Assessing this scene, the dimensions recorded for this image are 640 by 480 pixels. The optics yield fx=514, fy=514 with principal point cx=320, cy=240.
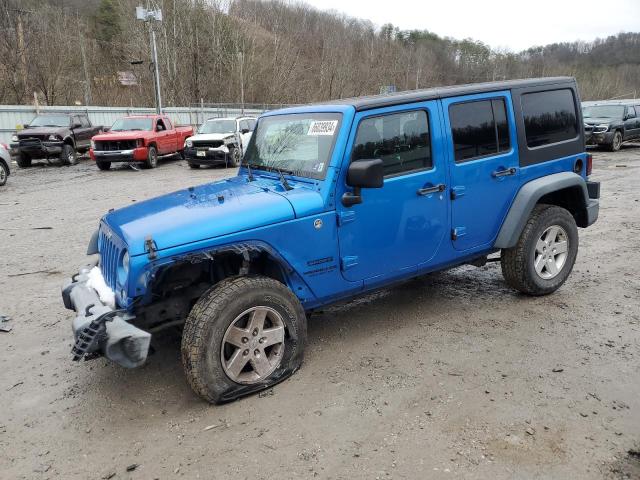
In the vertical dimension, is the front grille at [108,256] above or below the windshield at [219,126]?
below

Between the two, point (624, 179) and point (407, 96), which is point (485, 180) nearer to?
point (407, 96)

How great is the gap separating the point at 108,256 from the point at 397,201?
217 cm

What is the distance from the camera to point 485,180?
4.42 m

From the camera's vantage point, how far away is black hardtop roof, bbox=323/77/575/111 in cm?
392

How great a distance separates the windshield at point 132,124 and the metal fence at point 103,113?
6.94m

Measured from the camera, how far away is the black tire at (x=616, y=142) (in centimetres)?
1952

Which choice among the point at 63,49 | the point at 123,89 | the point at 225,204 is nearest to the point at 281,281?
the point at 225,204

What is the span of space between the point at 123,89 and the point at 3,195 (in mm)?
33143

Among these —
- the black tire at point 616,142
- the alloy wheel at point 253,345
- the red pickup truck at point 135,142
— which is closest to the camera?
the alloy wheel at point 253,345

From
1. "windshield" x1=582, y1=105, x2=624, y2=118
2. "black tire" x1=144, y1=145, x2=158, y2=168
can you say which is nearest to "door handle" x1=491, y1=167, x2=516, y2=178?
"black tire" x1=144, y1=145, x2=158, y2=168

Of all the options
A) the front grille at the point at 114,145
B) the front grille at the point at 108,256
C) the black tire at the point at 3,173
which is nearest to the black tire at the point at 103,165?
the front grille at the point at 114,145

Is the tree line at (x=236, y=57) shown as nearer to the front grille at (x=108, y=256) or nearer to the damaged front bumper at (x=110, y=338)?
the front grille at (x=108, y=256)

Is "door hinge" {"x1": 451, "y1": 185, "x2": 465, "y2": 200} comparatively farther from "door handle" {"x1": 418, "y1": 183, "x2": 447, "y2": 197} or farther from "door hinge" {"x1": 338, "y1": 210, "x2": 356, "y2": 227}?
"door hinge" {"x1": 338, "y1": 210, "x2": 356, "y2": 227}

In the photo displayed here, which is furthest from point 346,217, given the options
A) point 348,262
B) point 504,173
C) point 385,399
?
point 504,173
